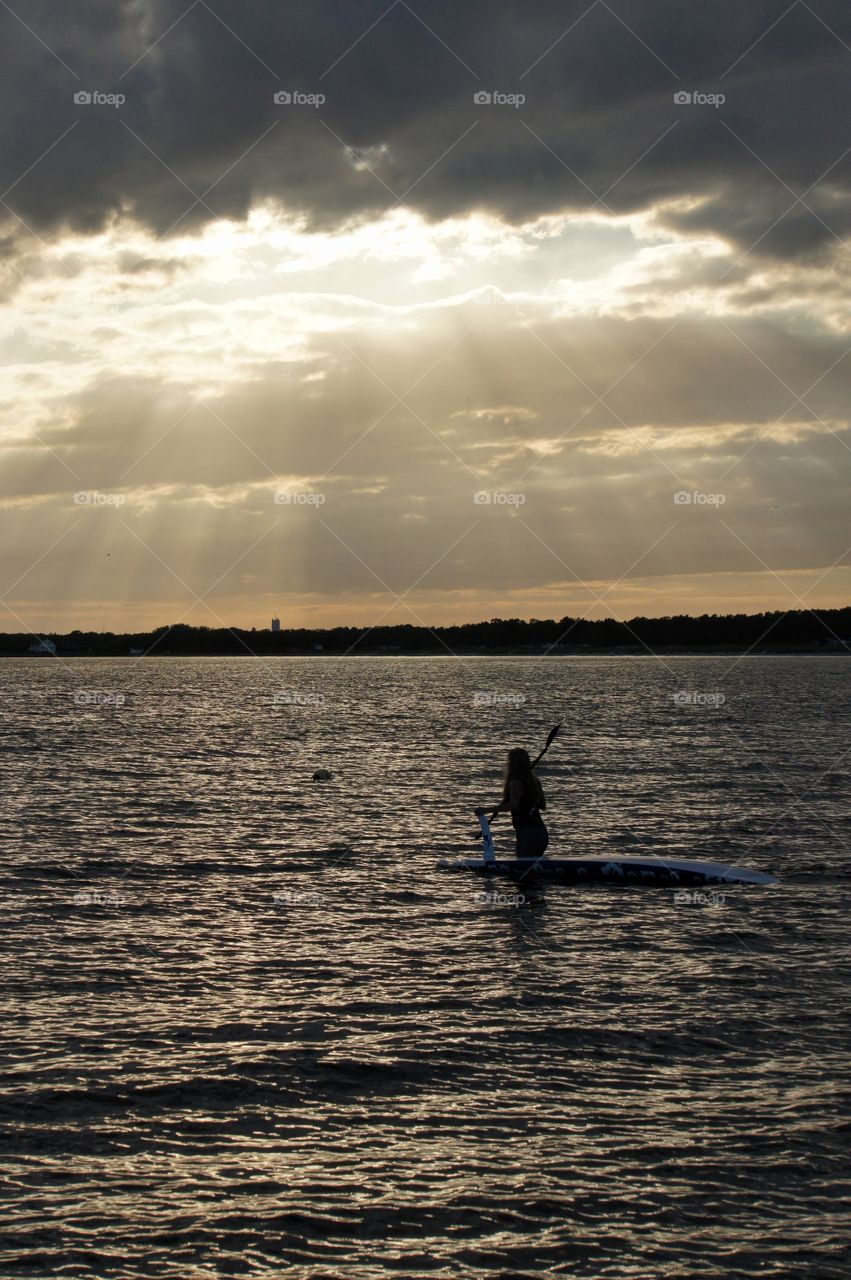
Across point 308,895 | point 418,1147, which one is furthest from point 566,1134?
point 308,895

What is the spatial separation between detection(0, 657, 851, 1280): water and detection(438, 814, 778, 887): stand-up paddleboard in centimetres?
52

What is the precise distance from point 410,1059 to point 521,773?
11102 mm

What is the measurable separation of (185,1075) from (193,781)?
110ft

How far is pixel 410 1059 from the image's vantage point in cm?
1346

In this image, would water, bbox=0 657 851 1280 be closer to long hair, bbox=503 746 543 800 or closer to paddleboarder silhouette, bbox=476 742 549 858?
paddleboarder silhouette, bbox=476 742 549 858

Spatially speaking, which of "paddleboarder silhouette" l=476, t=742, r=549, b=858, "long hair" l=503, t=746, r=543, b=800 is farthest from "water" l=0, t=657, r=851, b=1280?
"long hair" l=503, t=746, r=543, b=800

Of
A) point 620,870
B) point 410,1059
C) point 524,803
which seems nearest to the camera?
point 410,1059

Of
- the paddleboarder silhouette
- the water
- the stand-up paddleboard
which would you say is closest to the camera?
the water

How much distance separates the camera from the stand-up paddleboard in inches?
937

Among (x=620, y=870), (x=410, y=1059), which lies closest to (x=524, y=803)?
(x=620, y=870)

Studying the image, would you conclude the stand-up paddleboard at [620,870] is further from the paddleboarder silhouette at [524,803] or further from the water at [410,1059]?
the water at [410,1059]

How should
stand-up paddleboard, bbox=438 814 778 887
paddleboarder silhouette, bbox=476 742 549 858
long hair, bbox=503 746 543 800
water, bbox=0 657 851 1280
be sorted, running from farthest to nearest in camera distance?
paddleboarder silhouette, bbox=476 742 549 858 < long hair, bbox=503 746 543 800 < stand-up paddleboard, bbox=438 814 778 887 < water, bbox=0 657 851 1280

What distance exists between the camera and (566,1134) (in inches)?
448

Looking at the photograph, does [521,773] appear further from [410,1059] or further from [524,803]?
[410,1059]
